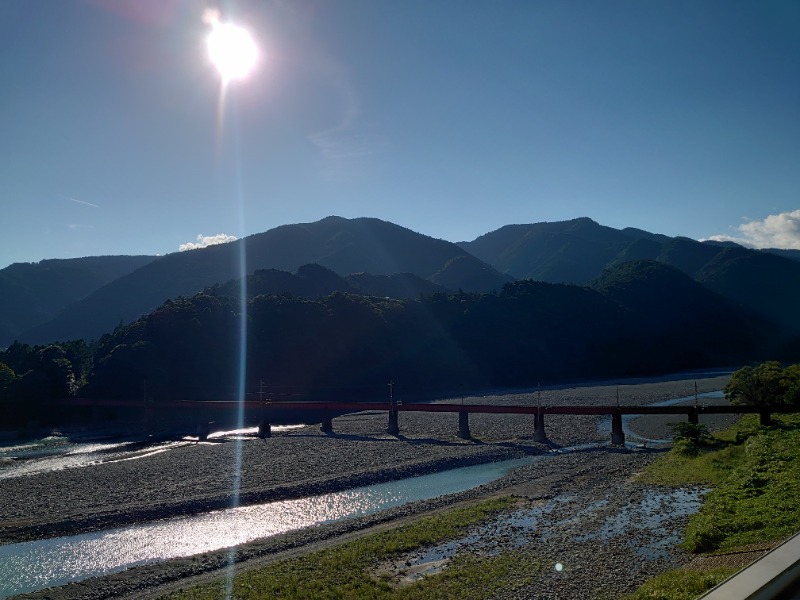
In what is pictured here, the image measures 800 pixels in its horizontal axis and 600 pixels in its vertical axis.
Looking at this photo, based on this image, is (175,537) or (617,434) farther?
(617,434)

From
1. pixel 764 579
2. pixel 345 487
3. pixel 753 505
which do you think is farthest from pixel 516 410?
pixel 764 579

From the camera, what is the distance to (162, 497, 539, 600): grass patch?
15289 mm

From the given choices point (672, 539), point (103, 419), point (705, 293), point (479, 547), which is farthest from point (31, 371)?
point (705, 293)

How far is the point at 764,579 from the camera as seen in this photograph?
6406 millimetres

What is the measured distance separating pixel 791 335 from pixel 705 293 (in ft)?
78.3

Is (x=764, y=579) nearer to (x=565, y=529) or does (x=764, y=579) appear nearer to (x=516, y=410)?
(x=565, y=529)

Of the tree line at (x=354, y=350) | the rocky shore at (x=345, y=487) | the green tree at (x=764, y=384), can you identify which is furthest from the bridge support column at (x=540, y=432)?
the tree line at (x=354, y=350)

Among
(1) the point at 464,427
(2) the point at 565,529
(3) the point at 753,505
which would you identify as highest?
(3) the point at 753,505

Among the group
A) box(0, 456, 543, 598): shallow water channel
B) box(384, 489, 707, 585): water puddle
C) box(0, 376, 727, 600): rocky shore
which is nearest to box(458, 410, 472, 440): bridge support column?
box(0, 376, 727, 600): rocky shore

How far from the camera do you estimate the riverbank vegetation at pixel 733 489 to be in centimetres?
1309

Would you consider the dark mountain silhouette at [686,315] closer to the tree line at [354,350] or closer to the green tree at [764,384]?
the tree line at [354,350]

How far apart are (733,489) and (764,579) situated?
18.3m

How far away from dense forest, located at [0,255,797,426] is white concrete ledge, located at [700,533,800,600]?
64882 mm

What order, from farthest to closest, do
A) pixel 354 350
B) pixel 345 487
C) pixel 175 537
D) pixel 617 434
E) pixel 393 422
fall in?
pixel 354 350 → pixel 393 422 → pixel 617 434 → pixel 345 487 → pixel 175 537
